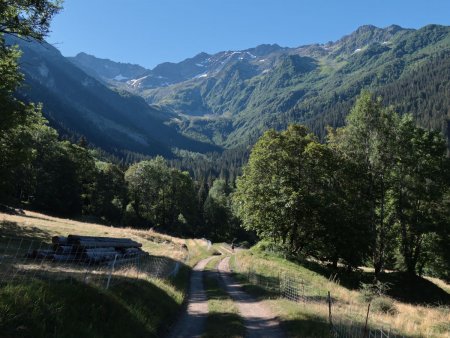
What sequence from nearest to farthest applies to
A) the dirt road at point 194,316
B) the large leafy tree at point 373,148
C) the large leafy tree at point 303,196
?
the dirt road at point 194,316 → the large leafy tree at point 373,148 → the large leafy tree at point 303,196

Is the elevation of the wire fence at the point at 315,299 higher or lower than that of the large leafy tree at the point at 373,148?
lower

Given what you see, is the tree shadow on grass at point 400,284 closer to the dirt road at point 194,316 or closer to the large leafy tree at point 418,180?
the large leafy tree at point 418,180

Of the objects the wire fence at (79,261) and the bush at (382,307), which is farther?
the bush at (382,307)

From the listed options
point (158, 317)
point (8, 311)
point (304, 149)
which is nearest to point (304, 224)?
point (304, 149)

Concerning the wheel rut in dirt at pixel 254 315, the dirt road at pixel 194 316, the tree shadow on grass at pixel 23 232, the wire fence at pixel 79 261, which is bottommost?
the dirt road at pixel 194 316

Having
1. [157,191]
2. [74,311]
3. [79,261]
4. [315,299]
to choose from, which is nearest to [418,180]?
[315,299]

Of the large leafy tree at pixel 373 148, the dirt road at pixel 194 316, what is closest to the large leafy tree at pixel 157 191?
the large leafy tree at pixel 373 148

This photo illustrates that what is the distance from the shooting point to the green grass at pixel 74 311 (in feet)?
30.1

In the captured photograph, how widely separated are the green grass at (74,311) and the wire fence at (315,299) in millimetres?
7106

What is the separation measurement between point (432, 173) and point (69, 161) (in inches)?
2810

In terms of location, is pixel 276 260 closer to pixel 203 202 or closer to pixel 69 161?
pixel 69 161

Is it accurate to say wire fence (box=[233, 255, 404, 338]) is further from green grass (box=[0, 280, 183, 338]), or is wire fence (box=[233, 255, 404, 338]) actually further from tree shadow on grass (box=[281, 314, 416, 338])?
green grass (box=[0, 280, 183, 338])

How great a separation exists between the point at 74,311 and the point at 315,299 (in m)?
16.4

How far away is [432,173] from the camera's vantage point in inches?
1658
